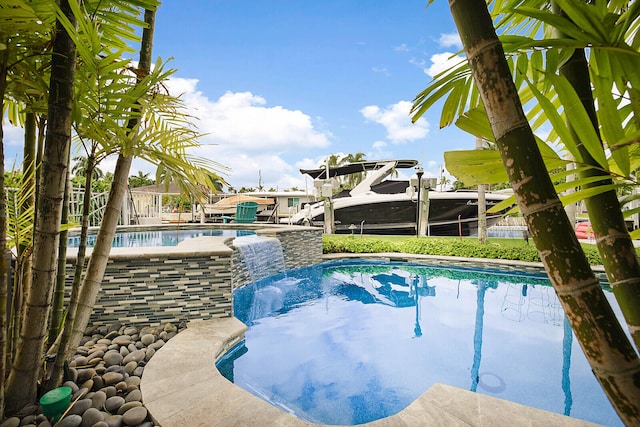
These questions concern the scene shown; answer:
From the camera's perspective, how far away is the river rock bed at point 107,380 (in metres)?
2.02

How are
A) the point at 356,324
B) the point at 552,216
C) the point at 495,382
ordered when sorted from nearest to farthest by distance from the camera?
the point at 552,216
the point at 495,382
the point at 356,324

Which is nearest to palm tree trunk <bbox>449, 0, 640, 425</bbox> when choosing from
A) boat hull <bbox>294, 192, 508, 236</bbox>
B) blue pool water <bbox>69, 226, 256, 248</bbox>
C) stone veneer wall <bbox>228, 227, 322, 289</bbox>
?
stone veneer wall <bbox>228, 227, 322, 289</bbox>

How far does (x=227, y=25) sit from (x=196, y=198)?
14710mm

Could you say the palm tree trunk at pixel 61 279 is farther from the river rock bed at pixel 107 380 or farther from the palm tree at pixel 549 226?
the palm tree at pixel 549 226

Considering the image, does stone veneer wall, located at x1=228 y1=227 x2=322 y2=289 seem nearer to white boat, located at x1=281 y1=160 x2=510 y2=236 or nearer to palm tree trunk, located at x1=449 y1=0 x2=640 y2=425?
white boat, located at x1=281 y1=160 x2=510 y2=236

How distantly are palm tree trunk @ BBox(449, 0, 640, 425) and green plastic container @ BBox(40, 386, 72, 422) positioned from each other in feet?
8.88

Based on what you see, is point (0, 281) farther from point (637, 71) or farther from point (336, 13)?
point (336, 13)

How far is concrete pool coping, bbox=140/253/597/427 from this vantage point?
2062 mm

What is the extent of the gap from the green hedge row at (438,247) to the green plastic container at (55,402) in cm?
859

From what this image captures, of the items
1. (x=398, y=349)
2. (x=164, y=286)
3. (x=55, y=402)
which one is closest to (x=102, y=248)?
(x=55, y=402)

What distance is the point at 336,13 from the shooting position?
10203 mm

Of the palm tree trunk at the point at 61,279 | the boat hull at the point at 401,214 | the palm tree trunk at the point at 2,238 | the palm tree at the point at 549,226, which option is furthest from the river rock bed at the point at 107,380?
the boat hull at the point at 401,214

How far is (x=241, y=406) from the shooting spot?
7.47 feet

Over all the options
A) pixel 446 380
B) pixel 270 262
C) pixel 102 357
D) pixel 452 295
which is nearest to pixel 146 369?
pixel 102 357
